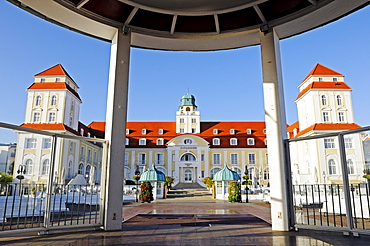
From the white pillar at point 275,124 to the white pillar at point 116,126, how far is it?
3.22 meters

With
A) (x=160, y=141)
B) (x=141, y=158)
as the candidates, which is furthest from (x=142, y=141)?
(x=160, y=141)

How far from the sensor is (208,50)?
308 inches

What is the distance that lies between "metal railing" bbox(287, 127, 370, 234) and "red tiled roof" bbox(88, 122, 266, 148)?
4254 centimetres

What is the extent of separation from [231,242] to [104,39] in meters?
5.44

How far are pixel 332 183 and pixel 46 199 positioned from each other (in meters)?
6.03

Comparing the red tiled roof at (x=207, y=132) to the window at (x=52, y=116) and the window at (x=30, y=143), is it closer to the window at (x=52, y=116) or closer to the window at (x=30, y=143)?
the window at (x=52, y=116)

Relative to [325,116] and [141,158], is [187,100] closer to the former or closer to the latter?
[141,158]

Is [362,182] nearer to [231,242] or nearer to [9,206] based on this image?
[231,242]

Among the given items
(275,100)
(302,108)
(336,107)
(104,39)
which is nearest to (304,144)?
(275,100)

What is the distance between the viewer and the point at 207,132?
169 feet

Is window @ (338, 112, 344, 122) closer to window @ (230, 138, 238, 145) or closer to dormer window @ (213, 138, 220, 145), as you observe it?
window @ (230, 138, 238, 145)

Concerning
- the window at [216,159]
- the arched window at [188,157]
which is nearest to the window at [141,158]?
the arched window at [188,157]

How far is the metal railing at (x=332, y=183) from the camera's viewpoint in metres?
5.64

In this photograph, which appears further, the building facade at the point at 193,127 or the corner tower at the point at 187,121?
the corner tower at the point at 187,121
